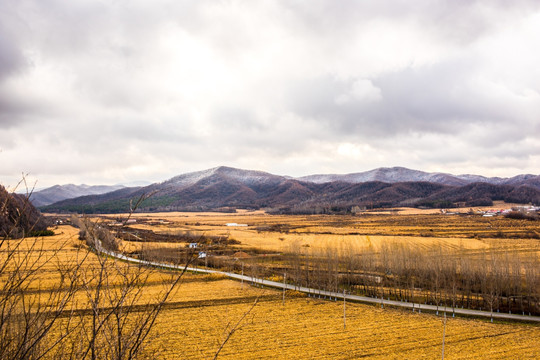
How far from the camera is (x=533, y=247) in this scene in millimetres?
55375

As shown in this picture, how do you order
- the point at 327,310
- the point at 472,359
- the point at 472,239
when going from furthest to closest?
the point at 472,239 → the point at 327,310 → the point at 472,359

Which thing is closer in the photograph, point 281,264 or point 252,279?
point 252,279

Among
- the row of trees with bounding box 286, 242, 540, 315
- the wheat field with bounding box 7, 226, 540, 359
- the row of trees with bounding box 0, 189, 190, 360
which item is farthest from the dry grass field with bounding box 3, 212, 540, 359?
the row of trees with bounding box 0, 189, 190, 360

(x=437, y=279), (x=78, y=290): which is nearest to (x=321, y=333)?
(x=437, y=279)

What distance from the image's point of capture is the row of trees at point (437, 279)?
110 feet

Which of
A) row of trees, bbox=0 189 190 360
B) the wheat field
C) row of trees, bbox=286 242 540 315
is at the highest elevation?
row of trees, bbox=0 189 190 360

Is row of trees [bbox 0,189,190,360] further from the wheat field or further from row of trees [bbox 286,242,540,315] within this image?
row of trees [bbox 286,242,540,315]

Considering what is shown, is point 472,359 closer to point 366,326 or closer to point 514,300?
point 366,326

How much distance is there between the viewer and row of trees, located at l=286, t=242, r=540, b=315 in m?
33.5

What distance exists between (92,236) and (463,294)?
40.7 m

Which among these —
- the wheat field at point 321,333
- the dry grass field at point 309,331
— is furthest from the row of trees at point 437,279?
the dry grass field at point 309,331

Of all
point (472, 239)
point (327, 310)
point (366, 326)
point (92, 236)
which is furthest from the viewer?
point (472, 239)

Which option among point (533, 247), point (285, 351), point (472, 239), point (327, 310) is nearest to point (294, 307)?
point (327, 310)

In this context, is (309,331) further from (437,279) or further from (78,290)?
(78,290)
